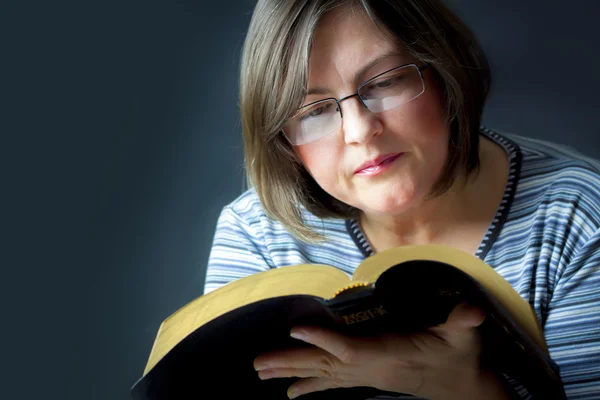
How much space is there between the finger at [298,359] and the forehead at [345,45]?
41 cm

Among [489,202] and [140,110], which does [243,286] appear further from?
[140,110]

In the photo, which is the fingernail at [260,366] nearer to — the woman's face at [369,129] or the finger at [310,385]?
the finger at [310,385]

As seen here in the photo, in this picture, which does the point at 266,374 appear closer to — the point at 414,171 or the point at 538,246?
the point at 414,171

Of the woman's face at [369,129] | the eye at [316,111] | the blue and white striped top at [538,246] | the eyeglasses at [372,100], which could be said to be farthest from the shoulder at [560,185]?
the eye at [316,111]

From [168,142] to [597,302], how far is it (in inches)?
36.4

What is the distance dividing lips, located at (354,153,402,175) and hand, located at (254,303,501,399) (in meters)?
0.28

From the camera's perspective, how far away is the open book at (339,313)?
2.60 ft

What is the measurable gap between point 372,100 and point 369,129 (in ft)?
0.15

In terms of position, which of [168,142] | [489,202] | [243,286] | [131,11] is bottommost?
[489,202]

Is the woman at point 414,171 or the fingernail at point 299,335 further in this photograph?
the woman at point 414,171

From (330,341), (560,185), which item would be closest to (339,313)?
(330,341)

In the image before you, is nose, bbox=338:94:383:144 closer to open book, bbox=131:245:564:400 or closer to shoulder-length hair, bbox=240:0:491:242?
shoulder-length hair, bbox=240:0:491:242

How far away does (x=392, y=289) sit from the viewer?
82 cm

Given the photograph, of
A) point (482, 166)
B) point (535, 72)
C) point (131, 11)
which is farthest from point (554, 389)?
point (131, 11)
